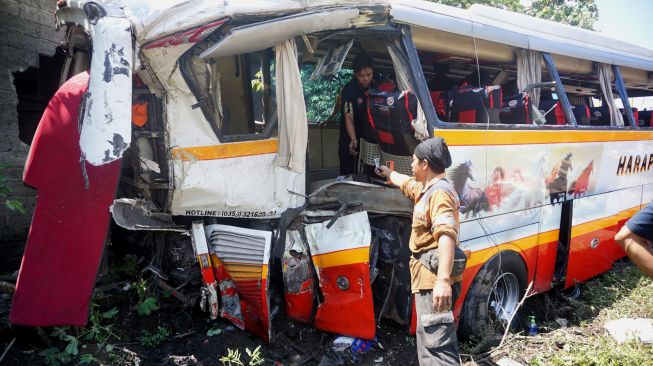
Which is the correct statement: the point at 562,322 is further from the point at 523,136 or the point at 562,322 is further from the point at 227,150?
the point at 227,150

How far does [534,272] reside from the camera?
4.03 m

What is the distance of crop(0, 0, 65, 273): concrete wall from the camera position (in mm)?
3834

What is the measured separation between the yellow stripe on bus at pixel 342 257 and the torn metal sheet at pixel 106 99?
1.61 meters

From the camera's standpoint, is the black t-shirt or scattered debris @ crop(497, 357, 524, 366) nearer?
scattered debris @ crop(497, 357, 524, 366)

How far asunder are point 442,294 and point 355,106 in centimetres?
240

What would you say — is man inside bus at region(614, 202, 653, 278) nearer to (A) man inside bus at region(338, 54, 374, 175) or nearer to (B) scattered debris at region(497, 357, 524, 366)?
(B) scattered debris at region(497, 357, 524, 366)

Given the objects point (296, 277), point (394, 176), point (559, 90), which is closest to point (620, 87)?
point (559, 90)

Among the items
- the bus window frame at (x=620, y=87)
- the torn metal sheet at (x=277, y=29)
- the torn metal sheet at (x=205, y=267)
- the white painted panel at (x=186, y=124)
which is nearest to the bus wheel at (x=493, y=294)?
the torn metal sheet at (x=205, y=267)

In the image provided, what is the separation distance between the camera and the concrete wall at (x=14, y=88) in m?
3.83

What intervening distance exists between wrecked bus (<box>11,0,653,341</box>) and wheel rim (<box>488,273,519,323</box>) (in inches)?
0.6

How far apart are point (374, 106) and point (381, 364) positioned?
204 centimetres

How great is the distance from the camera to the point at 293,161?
297 centimetres

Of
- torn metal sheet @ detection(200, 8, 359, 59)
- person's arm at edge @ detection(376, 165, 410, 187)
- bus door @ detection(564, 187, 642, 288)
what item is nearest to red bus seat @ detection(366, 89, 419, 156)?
person's arm at edge @ detection(376, 165, 410, 187)

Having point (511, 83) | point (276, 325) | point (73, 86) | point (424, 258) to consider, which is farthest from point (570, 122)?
point (73, 86)
